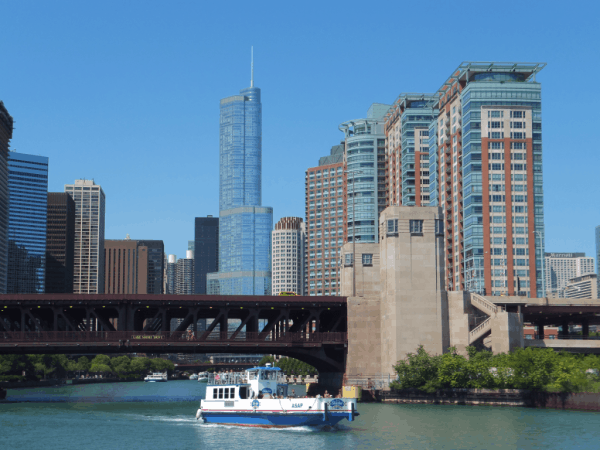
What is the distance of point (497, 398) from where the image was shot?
102625 millimetres

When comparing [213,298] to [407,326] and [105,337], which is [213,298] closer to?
[105,337]

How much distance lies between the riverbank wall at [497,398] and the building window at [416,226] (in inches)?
891

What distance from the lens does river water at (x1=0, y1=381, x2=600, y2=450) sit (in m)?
66.9

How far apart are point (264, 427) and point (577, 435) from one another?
94.6 ft

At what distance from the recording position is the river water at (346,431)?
66938 millimetres

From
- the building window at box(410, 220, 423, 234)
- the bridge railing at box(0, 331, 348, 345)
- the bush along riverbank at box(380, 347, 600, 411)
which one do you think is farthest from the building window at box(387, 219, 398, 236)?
the bush along riverbank at box(380, 347, 600, 411)

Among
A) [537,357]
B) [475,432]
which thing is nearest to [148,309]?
[537,357]

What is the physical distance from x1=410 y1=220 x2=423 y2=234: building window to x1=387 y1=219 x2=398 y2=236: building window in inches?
86.8

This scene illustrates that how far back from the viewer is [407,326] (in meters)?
116

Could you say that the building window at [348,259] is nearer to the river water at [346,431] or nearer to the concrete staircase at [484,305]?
the concrete staircase at [484,305]

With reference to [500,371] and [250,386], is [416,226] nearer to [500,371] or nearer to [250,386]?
[500,371]

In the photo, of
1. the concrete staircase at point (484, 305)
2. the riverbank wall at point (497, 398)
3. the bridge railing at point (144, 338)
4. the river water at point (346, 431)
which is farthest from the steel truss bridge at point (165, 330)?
the concrete staircase at point (484, 305)

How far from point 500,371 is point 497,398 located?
3380 mm

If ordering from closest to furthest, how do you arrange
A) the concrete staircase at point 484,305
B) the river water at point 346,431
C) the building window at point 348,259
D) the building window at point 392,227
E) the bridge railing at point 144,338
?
the river water at point 346,431 < the concrete staircase at point 484,305 < the bridge railing at point 144,338 < the building window at point 392,227 < the building window at point 348,259
